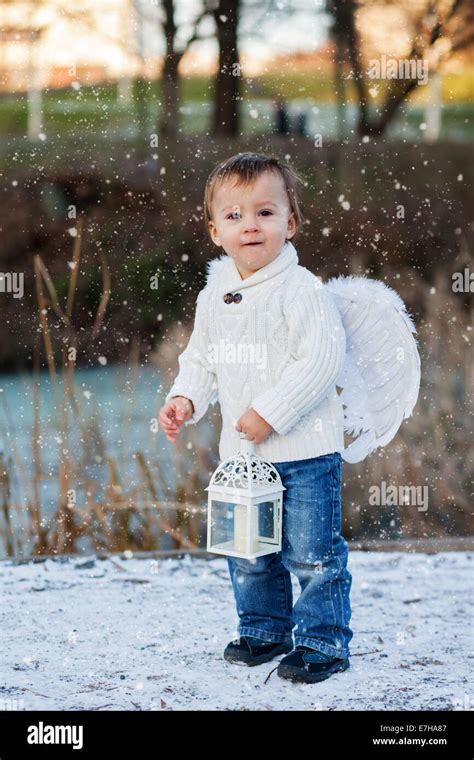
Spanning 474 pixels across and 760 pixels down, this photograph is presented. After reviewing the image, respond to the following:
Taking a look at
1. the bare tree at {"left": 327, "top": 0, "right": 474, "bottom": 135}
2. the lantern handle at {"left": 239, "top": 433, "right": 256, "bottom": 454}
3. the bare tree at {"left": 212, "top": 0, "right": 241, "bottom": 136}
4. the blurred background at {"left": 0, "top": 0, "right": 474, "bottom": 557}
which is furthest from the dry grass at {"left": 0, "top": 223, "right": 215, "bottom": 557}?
the bare tree at {"left": 327, "top": 0, "right": 474, "bottom": 135}

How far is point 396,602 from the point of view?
2.27 metres

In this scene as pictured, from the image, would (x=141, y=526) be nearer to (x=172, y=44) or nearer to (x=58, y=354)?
(x=58, y=354)

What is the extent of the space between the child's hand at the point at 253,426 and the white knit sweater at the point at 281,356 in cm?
2

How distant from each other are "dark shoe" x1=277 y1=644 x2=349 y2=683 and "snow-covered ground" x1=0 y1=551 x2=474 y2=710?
0.01m

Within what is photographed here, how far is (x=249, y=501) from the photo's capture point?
170cm

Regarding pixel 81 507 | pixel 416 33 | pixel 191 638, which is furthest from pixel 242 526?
pixel 416 33

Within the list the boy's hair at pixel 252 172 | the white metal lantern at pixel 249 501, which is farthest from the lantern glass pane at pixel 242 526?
the boy's hair at pixel 252 172

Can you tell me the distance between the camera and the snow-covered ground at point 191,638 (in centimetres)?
174

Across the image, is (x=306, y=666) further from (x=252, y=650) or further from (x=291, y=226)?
(x=291, y=226)

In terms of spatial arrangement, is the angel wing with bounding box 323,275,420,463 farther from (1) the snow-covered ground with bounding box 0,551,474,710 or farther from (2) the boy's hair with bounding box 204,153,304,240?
(1) the snow-covered ground with bounding box 0,551,474,710

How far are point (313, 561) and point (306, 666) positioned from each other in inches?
7.5

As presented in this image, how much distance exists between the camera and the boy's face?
174 cm

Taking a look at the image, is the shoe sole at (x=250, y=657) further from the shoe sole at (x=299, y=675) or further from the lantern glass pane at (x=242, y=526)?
the lantern glass pane at (x=242, y=526)
